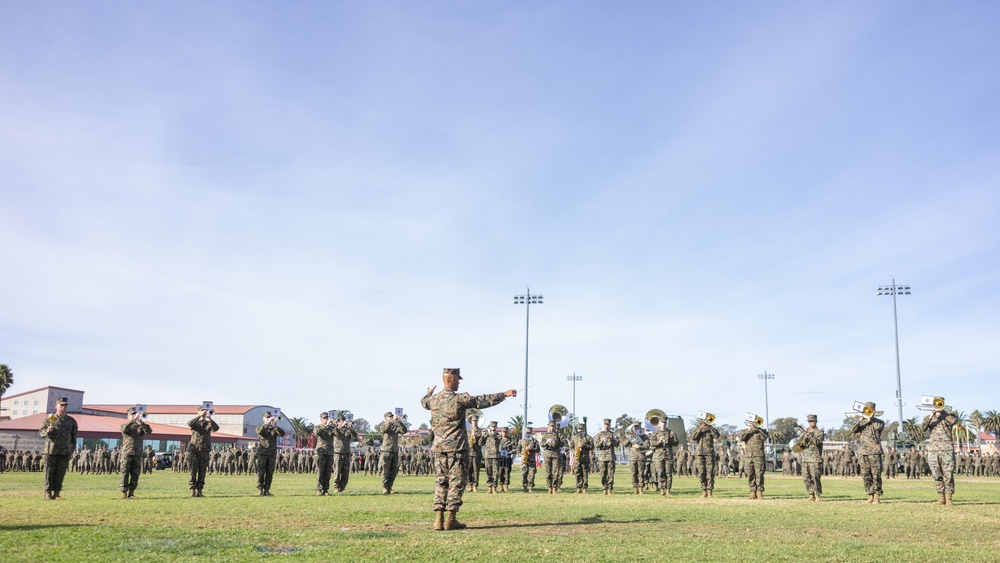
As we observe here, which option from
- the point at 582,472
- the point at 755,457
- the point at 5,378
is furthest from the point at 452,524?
the point at 5,378

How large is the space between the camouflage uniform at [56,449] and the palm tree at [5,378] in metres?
98.5

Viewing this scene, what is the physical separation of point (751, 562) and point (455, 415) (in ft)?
18.9

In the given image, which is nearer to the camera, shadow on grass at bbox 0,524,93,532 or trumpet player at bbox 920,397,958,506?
shadow on grass at bbox 0,524,93,532

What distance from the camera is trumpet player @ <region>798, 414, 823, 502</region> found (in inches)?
876

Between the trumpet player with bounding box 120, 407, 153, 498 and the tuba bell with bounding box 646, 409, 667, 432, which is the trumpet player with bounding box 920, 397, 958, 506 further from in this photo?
the trumpet player with bounding box 120, 407, 153, 498

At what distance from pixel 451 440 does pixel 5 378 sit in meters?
112

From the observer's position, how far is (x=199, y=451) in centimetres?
2072

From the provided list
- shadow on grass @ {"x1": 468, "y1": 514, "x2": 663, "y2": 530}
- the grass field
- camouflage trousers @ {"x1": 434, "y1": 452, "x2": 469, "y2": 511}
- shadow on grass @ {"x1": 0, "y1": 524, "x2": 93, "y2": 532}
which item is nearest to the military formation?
camouflage trousers @ {"x1": 434, "y1": 452, "x2": 469, "y2": 511}

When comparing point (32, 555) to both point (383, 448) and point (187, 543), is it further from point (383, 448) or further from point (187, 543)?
point (383, 448)

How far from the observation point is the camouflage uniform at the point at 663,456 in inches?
966

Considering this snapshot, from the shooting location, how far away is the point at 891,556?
9469 millimetres

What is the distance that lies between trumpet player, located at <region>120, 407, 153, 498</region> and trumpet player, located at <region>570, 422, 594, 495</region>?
45.6 ft

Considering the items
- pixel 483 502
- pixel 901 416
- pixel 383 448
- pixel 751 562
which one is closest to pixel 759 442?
pixel 483 502

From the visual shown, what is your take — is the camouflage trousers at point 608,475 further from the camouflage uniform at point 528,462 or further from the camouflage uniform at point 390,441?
the camouflage uniform at point 390,441
